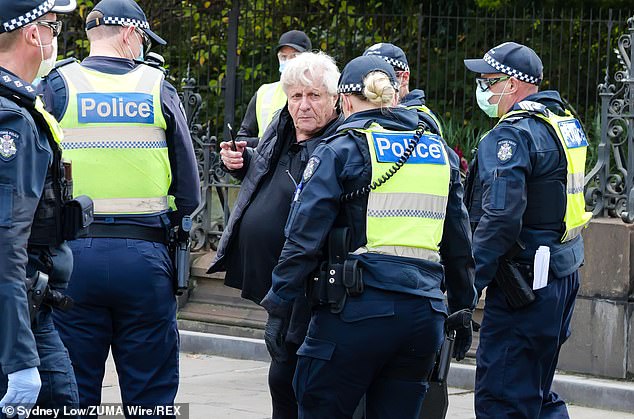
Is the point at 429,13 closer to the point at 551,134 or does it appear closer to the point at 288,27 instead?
the point at 288,27

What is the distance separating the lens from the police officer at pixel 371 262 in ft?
16.4

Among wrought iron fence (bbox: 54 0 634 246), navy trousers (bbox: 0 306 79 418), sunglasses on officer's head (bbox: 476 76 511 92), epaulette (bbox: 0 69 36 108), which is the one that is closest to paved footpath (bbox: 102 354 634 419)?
wrought iron fence (bbox: 54 0 634 246)

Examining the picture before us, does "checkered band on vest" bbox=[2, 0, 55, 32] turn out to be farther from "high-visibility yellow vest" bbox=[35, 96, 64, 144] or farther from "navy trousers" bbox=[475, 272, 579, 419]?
"navy trousers" bbox=[475, 272, 579, 419]

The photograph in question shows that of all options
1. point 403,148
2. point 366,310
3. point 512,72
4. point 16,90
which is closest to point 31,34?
point 16,90

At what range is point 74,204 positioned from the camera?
457 centimetres

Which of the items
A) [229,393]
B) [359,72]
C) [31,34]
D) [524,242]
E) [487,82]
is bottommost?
[229,393]

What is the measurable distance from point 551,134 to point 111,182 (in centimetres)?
222

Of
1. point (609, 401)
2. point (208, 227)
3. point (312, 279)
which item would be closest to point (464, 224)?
point (312, 279)

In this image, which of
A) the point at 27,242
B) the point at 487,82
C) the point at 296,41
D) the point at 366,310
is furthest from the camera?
the point at 296,41

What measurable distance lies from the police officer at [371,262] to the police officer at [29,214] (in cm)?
101

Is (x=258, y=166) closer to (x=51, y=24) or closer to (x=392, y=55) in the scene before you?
(x=392, y=55)

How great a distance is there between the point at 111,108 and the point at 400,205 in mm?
1435

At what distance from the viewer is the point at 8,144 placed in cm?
413

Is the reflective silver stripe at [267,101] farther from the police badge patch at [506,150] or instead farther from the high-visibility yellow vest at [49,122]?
the high-visibility yellow vest at [49,122]
